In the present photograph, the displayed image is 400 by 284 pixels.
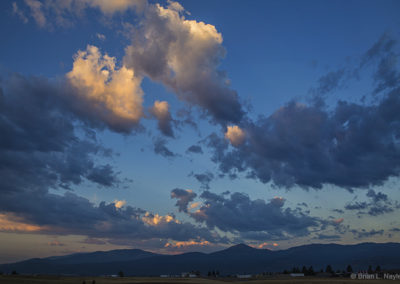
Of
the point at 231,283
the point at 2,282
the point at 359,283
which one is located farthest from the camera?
the point at 231,283

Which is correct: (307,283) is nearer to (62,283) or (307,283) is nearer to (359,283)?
(359,283)

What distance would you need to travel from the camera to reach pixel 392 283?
502 ft

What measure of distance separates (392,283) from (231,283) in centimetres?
7861

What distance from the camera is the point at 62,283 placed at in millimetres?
151625

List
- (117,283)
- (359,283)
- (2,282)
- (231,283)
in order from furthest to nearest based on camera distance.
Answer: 1. (231,283)
2. (117,283)
3. (359,283)
4. (2,282)

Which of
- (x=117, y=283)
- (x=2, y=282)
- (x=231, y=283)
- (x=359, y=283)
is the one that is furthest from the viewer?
(x=231, y=283)

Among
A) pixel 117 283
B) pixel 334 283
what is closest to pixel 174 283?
pixel 117 283

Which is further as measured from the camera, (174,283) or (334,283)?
(174,283)

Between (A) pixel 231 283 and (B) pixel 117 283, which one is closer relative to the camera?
(B) pixel 117 283

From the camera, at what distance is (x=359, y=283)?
14962 centimetres

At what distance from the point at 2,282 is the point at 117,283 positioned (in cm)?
4764

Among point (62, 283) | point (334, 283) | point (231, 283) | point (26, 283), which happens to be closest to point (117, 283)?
point (62, 283)

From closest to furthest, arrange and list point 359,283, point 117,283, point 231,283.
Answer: point 359,283, point 117,283, point 231,283

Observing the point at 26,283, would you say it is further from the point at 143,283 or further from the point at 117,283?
the point at 143,283
